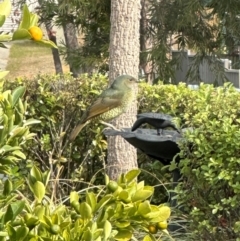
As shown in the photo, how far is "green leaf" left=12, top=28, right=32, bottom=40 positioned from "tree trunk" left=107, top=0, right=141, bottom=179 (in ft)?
15.1

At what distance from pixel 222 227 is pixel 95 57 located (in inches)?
322

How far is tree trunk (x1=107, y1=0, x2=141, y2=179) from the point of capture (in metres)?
6.83

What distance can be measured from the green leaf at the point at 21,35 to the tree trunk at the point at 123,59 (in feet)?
15.1

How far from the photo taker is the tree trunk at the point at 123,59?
6828 millimetres

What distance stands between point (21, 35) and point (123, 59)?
4.75 m

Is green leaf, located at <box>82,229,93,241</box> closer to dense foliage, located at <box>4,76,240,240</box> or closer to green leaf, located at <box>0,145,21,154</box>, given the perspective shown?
green leaf, located at <box>0,145,21,154</box>

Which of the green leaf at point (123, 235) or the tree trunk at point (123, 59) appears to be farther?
the tree trunk at point (123, 59)

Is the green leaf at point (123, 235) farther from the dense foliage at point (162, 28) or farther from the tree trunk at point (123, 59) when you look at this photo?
the dense foliage at point (162, 28)

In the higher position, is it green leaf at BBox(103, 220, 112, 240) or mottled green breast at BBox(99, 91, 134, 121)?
green leaf at BBox(103, 220, 112, 240)

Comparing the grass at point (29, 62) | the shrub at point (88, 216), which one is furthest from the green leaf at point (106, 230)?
the grass at point (29, 62)

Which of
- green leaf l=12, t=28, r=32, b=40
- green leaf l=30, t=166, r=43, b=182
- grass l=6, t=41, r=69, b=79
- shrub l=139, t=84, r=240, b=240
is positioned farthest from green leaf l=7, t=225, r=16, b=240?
grass l=6, t=41, r=69, b=79

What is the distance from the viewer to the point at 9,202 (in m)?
2.39

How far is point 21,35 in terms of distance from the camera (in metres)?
2.24

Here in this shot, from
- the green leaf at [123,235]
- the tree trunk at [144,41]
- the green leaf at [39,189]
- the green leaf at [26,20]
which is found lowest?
the tree trunk at [144,41]
